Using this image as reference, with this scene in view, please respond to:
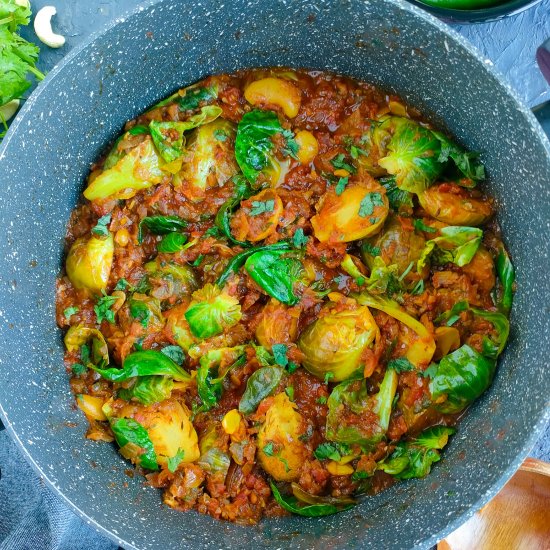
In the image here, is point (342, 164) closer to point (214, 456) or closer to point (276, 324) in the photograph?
point (276, 324)

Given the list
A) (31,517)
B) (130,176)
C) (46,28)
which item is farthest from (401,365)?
(46,28)

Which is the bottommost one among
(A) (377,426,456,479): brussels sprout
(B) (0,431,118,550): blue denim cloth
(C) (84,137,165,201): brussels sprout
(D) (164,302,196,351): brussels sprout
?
(A) (377,426,456,479): brussels sprout

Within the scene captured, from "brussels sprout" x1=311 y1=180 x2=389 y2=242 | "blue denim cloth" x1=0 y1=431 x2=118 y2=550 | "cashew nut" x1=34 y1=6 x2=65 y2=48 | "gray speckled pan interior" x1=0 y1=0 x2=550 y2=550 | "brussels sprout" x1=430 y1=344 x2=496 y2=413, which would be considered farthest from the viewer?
"blue denim cloth" x1=0 y1=431 x2=118 y2=550

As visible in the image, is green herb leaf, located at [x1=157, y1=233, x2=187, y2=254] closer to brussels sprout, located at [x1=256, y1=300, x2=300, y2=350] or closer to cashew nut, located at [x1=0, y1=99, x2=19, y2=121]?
brussels sprout, located at [x1=256, y1=300, x2=300, y2=350]

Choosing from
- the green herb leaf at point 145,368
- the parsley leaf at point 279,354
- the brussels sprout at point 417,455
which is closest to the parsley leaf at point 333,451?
the brussels sprout at point 417,455

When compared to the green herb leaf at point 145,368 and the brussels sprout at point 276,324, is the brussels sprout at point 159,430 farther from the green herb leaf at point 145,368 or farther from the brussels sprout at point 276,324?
the brussels sprout at point 276,324

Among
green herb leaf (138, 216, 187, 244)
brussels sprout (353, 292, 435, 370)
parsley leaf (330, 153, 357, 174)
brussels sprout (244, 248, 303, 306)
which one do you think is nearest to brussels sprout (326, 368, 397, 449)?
brussels sprout (353, 292, 435, 370)
